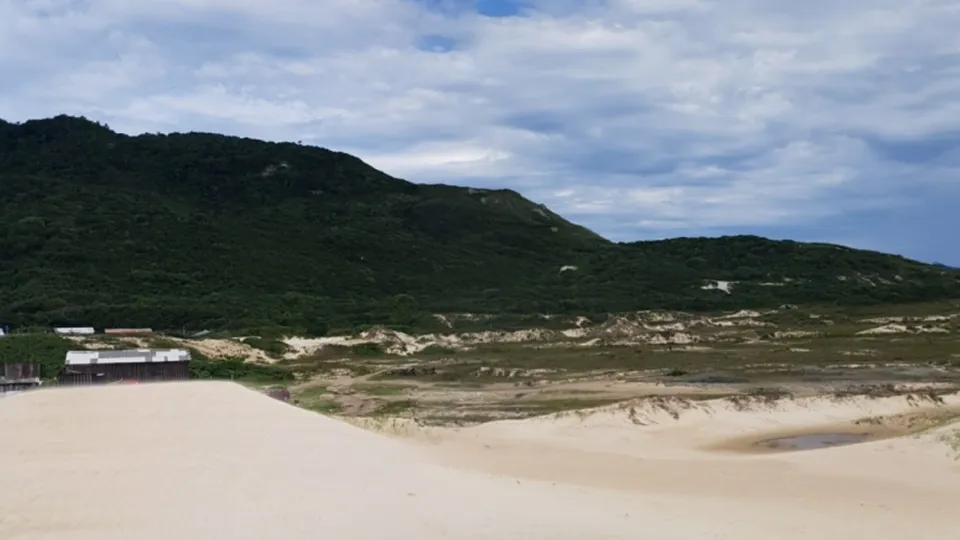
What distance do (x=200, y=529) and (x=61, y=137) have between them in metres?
146

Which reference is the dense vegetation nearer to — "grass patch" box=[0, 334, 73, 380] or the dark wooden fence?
"grass patch" box=[0, 334, 73, 380]

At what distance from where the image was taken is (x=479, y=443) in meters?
23.5

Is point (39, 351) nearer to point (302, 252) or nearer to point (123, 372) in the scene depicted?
point (123, 372)

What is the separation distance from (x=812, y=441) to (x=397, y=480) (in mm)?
14272

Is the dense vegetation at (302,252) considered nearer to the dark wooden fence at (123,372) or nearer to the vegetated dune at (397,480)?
the dark wooden fence at (123,372)

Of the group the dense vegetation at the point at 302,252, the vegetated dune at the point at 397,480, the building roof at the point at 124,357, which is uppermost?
the dense vegetation at the point at 302,252

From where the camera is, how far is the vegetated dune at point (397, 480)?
12094mm

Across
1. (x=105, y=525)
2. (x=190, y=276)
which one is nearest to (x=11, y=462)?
(x=105, y=525)

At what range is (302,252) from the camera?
354 feet

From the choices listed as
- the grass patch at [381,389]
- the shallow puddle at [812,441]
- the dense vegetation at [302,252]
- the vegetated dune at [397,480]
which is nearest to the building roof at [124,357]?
the grass patch at [381,389]

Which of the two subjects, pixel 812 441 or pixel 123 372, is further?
pixel 123 372

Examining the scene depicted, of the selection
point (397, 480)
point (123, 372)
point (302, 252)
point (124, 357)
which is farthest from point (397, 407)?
point (302, 252)

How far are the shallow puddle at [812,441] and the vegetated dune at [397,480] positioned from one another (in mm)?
996

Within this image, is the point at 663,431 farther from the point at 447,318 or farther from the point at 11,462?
the point at 447,318
